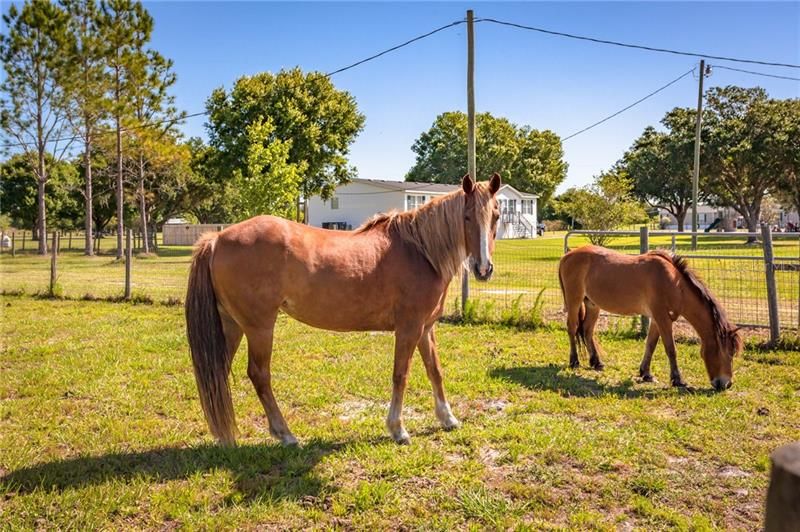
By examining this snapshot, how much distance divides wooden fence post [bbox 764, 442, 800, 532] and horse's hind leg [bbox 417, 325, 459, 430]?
3.81 metres

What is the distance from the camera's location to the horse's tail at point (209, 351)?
13.2ft

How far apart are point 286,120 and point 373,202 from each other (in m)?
16.1

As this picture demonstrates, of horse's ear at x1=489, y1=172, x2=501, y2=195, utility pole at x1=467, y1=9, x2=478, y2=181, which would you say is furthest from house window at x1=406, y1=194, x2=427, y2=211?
horse's ear at x1=489, y1=172, x2=501, y2=195

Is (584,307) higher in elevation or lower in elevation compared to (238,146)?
lower

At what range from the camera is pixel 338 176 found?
121 ft

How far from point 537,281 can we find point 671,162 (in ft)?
90.5

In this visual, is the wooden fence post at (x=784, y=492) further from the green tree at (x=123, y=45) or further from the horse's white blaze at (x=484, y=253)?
the green tree at (x=123, y=45)

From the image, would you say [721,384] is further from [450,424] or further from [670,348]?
[450,424]

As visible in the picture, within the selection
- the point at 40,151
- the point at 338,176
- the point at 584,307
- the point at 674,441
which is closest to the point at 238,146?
the point at 338,176

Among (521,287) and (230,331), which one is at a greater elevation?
(230,331)

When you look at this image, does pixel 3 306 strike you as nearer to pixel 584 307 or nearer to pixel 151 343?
pixel 151 343

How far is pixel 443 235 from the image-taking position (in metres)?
4.43

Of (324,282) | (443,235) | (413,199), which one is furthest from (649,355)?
(413,199)

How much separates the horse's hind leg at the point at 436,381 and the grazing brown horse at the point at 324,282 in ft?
0.04
